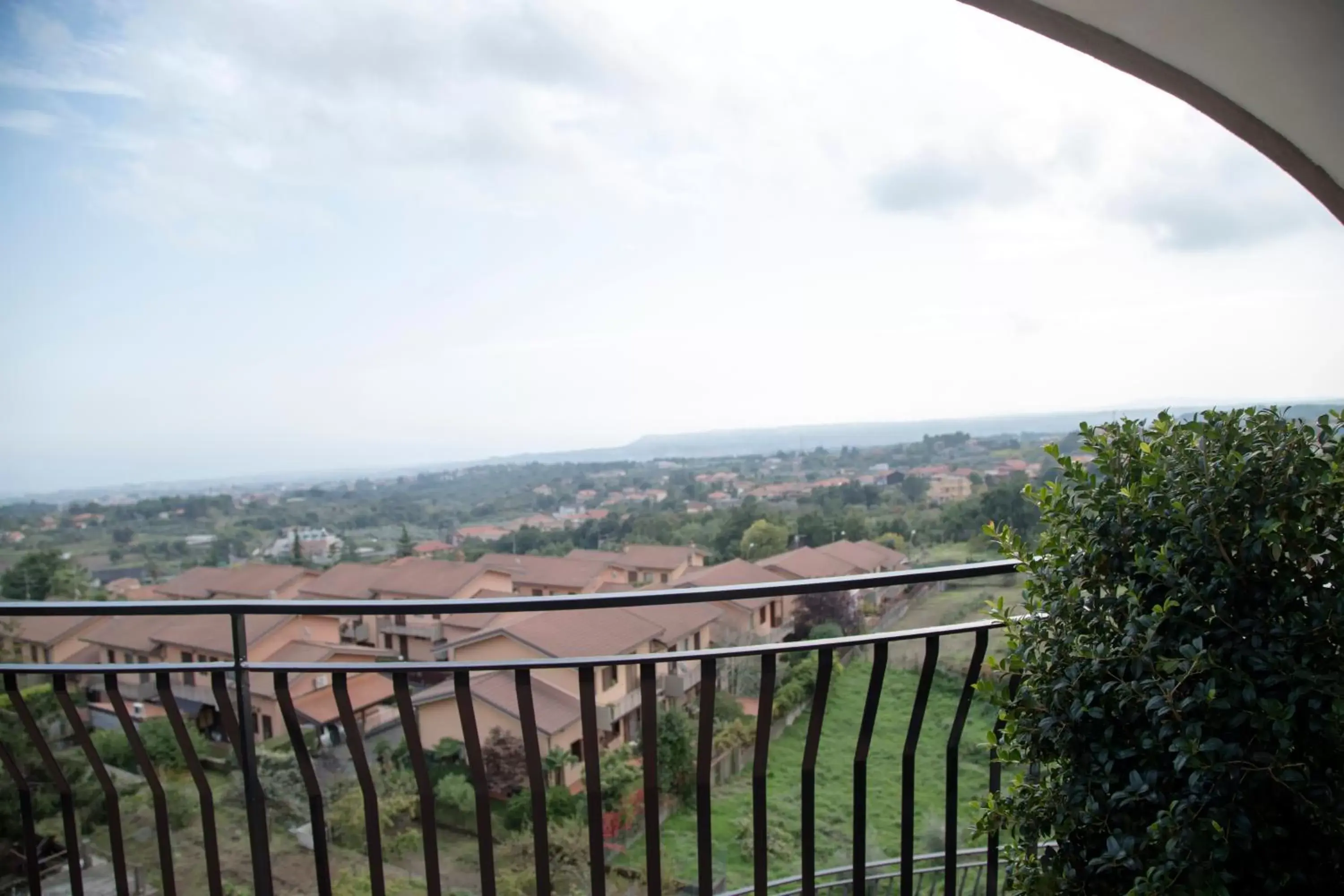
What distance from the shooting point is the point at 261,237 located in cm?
1092

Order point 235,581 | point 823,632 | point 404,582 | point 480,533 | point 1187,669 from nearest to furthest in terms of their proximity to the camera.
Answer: point 1187,669
point 823,632
point 404,582
point 235,581
point 480,533

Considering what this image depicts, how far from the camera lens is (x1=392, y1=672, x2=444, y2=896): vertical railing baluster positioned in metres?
1.60

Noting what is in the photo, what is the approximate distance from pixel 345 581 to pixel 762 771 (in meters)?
5.55

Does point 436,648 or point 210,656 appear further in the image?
point 436,648

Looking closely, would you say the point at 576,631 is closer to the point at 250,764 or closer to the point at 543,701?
the point at 543,701

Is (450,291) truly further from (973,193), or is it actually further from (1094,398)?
(1094,398)

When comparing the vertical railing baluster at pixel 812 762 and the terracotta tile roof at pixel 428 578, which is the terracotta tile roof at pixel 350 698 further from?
the terracotta tile roof at pixel 428 578

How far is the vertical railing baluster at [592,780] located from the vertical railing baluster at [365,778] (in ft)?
1.59

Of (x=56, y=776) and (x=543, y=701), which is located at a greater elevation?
(x=56, y=776)

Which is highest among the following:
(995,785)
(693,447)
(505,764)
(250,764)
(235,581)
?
(693,447)

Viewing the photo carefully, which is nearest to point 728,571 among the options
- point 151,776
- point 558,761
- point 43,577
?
point 558,761

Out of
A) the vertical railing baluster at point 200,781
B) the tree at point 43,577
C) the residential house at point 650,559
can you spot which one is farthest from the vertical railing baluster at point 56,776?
the tree at point 43,577

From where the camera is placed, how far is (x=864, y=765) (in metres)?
1.71

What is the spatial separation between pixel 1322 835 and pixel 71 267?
13.5 m
